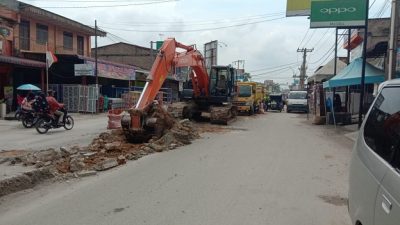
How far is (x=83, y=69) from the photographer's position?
32.3 m

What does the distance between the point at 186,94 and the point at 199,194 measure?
16.8m

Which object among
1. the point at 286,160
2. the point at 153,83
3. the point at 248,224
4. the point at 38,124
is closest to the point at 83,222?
the point at 248,224

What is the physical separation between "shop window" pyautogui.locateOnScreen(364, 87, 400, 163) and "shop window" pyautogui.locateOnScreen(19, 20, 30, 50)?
106 feet

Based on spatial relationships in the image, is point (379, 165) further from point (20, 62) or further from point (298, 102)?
point (298, 102)

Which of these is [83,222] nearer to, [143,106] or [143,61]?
[143,106]

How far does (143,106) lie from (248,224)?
34.0ft

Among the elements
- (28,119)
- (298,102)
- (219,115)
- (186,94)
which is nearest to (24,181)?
(28,119)

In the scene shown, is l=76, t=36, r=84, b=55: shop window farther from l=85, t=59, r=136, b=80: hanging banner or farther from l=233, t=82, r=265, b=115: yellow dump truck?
l=233, t=82, r=265, b=115: yellow dump truck

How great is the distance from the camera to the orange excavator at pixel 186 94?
50.3 feet

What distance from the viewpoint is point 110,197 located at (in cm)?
746

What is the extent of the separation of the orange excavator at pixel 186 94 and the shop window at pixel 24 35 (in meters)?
15.3

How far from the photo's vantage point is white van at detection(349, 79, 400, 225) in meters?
3.05

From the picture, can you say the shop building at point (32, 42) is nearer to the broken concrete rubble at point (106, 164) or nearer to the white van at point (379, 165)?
the broken concrete rubble at point (106, 164)

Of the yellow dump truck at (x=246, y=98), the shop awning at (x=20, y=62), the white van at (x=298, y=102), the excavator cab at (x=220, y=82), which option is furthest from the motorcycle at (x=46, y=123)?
the white van at (x=298, y=102)
